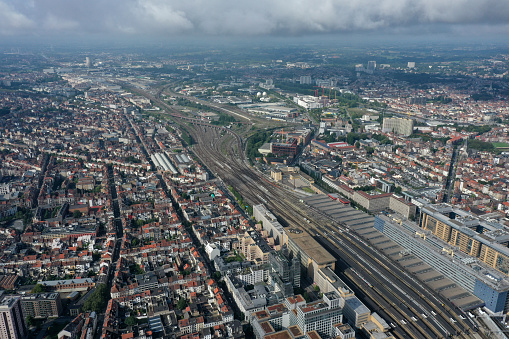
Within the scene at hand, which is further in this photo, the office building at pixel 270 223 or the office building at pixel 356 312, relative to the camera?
the office building at pixel 270 223

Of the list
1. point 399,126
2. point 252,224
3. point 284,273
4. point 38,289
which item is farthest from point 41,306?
point 399,126

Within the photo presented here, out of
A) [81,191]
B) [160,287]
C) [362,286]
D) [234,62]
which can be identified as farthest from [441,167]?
[234,62]

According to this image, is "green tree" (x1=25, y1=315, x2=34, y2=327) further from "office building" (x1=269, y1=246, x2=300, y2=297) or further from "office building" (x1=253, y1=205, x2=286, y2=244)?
"office building" (x1=253, y1=205, x2=286, y2=244)

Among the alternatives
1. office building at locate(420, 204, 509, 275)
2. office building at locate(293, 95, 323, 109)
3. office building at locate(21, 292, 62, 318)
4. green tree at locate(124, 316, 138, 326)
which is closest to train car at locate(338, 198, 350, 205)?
office building at locate(420, 204, 509, 275)

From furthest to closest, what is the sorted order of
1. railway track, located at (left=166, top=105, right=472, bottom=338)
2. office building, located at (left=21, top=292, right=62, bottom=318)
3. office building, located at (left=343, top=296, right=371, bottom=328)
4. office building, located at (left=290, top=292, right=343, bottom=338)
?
1. office building, located at (left=21, top=292, right=62, bottom=318)
2. railway track, located at (left=166, top=105, right=472, bottom=338)
3. office building, located at (left=343, top=296, right=371, bottom=328)
4. office building, located at (left=290, top=292, right=343, bottom=338)

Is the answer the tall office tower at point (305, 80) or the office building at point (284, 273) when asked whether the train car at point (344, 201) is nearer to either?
the office building at point (284, 273)

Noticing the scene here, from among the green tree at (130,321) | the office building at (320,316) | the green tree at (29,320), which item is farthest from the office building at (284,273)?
the green tree at (29,320)
